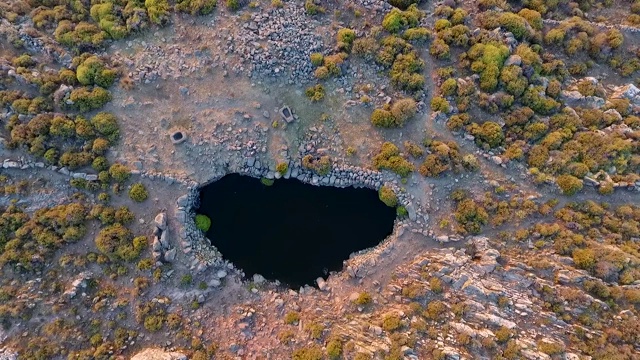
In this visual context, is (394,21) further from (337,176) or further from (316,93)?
(337,176)

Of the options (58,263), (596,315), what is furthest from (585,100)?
(58,263)

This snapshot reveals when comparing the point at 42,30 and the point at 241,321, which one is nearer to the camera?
the point at 241,321

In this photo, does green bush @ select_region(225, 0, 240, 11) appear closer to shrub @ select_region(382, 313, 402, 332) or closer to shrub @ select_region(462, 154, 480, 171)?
shrub @ select_region(462, 154, 480, 171)

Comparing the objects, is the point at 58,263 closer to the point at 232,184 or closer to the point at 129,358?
the point at 129,358

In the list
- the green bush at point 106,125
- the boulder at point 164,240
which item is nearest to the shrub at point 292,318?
the boulder at point 164,240

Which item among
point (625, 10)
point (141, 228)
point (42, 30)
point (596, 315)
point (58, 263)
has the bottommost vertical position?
point (58, 263)

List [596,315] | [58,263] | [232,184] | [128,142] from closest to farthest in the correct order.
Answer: [596,315] → [58,263] → [128,142] → [232,184]
